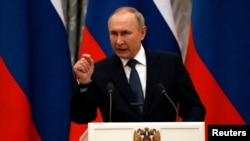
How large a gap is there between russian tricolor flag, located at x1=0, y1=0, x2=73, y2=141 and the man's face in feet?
3.14

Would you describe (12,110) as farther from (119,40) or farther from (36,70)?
(119,40)

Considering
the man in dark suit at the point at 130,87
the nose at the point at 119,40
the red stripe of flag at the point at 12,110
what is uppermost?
the nose at the point at 119,40

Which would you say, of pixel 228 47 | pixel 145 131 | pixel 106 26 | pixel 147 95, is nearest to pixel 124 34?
pixel 147 95

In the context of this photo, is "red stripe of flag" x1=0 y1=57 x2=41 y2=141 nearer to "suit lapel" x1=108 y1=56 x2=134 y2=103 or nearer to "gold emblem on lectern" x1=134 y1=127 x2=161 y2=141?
"suit lapel" x1=108 y1=56 x2=134 y2=103

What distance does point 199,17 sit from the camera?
3.24 meters

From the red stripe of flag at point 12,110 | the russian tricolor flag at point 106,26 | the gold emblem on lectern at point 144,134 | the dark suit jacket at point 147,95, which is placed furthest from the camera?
the russian tricolor flag at point 106,26

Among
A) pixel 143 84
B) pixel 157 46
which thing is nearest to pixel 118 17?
pixel 143 84

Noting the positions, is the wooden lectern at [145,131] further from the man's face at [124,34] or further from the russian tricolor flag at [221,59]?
the russian tricolor flag at [221,59]

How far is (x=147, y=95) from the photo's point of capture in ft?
7.42

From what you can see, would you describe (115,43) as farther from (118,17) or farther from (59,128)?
(59,128)

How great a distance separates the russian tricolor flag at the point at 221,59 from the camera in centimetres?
322

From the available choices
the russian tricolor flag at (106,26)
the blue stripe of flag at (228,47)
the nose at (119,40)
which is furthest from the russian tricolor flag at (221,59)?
the nose at (119,40)

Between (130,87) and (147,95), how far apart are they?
0.28 ft

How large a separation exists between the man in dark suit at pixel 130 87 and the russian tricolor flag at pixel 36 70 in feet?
2.81
